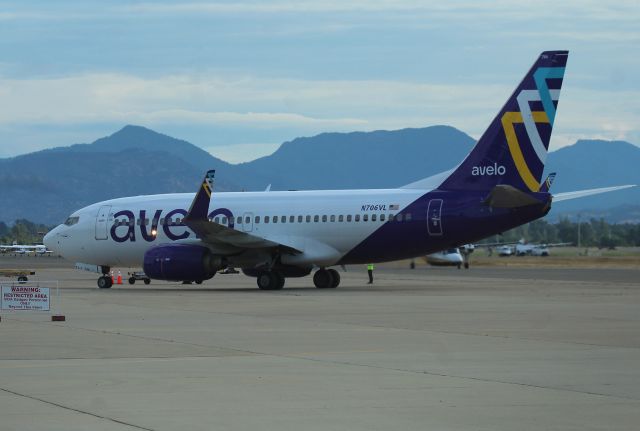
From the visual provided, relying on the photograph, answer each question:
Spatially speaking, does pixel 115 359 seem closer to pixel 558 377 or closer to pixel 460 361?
pixel 460 361

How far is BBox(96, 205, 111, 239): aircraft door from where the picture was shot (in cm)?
4484

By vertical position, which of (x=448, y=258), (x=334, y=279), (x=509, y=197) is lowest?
(x=334, y=279)

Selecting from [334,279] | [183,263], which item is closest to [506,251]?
[334,279]

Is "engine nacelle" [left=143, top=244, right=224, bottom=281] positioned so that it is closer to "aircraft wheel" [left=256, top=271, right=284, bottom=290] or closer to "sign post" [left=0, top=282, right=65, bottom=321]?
"aircraft wheel" [left=256, top=271, right=284, bottom=290]

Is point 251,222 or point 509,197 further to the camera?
point 251,222

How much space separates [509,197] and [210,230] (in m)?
9.28

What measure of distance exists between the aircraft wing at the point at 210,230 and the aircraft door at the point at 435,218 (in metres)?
4.74

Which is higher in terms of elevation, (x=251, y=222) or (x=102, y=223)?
(x=102, y=223)

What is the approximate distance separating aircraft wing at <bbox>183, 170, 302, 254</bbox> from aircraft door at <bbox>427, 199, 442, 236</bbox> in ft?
15.5

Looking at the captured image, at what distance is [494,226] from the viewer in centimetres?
3831

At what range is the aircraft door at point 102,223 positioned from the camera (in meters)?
44.8

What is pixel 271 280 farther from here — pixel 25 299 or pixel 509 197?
pixel 25 299

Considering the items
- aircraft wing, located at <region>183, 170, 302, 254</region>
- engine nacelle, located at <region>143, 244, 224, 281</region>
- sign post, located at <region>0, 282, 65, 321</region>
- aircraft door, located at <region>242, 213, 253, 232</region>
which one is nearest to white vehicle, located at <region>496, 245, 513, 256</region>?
aircraft door, located at <region>242, 213, 253, 232</region>

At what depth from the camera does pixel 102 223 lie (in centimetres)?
4500
